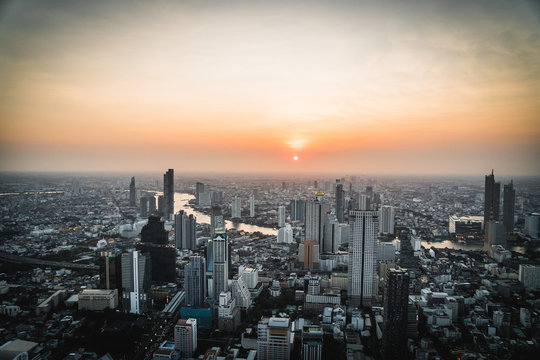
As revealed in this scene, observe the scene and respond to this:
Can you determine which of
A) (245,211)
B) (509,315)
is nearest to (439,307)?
(509,315)

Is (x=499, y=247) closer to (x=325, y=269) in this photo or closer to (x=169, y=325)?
(x=325, y=269)

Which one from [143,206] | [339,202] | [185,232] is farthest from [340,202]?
[143,206]

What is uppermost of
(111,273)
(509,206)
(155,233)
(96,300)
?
(509,206)

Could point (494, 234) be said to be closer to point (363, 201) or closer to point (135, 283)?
point (363, 201)

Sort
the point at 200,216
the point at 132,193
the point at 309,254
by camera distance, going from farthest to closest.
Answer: the point at 200,216 → the point at 132,193 → the point at 309,254

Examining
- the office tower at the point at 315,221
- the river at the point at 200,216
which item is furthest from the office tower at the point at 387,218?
the river at the point at 200,216
